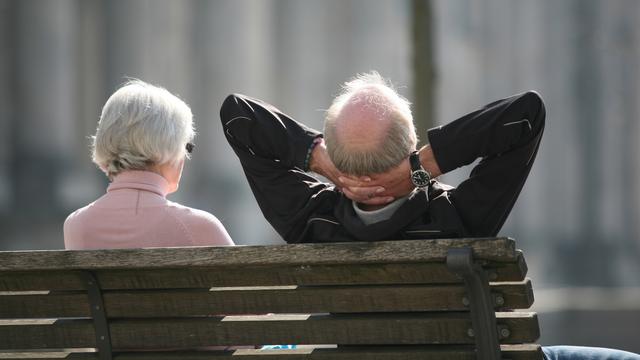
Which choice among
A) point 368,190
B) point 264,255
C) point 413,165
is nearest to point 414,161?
point 413,165

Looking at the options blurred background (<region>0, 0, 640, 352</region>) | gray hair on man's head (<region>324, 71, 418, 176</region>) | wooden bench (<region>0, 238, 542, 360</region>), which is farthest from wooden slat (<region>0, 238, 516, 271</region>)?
blurred background (<region>0, 0, 640, 352</region>)

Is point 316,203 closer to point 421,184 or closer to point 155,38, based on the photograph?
point 421,184

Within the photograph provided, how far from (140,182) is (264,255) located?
0.83m

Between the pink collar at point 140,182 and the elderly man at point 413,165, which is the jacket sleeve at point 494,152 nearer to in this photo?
the elderly man at point 413,165

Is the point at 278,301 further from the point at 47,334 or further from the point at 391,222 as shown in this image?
the point at 47,334

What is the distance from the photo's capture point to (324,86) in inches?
610

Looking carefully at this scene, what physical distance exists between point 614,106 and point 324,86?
3.54 m

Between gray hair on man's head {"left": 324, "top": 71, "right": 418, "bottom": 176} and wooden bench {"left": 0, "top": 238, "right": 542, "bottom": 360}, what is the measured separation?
0.35 meters

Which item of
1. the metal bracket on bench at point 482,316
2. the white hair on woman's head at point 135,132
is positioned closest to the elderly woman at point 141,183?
the white hair on woman's head at point 135,132

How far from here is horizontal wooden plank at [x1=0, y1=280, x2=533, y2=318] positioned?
116 inches

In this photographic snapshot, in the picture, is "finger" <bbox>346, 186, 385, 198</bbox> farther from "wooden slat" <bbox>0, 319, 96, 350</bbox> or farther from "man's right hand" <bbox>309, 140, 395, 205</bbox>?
"wooden slat" <bbox>0, 319, 96, 350</bbox>

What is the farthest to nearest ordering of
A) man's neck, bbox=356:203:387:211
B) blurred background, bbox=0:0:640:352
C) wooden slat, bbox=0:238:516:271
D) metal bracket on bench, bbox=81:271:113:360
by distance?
blurred background, bbox=0:0:640:352
man's neck, bbox=356:203:387:211
metal bracket on bench, bbox=81:271:113:360
wooden slat, bbox=0:238:516:271

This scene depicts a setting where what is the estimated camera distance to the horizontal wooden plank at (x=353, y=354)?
9.60 ft

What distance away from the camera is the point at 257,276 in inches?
120
